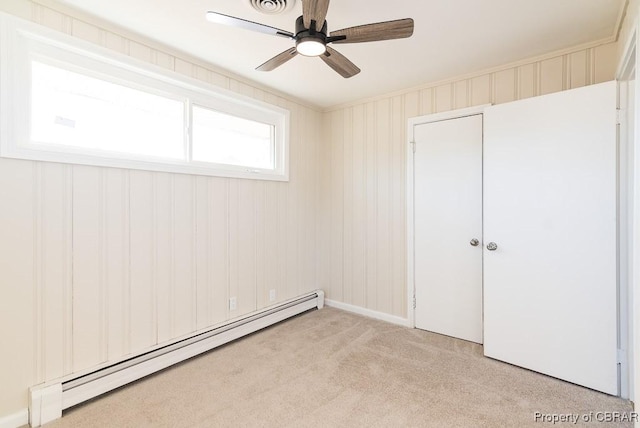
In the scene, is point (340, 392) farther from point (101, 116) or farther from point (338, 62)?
point (101, 116)

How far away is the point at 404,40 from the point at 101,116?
7.50ft

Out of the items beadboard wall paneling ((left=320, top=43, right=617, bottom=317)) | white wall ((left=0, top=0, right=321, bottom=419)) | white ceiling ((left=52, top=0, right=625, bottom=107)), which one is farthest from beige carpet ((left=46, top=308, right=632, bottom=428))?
white ceiling ((left=52, top=0, right=625, bottom=107))

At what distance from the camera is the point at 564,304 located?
7.27 ft

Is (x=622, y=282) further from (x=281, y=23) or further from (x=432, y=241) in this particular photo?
(x=281, y=23)

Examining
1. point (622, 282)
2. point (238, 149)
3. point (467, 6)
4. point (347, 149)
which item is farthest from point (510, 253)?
point (238, 149)

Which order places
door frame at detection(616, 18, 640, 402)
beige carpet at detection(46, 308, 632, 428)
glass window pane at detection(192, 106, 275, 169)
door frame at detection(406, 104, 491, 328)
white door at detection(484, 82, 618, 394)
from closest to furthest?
1. beige carpet at detection(46, 308, 632, 428)
2. door frame at detection(616, 18, 640, 402)
3. white door at detection(484, 82, 618, 394)
4. glass window pane at detection(192, 106, 275, 169)
5. door frame at detection(406, 104, 491, 328)

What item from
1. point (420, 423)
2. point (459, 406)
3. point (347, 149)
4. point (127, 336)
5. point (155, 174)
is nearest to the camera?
point (420, 423)

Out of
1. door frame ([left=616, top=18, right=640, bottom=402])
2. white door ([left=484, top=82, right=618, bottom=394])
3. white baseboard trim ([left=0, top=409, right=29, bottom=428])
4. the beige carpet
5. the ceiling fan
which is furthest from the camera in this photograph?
white door ([left=484, top=82, right=618, bottom=394])

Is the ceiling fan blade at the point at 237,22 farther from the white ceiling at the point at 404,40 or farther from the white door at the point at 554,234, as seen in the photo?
the white door at the point at 554,234

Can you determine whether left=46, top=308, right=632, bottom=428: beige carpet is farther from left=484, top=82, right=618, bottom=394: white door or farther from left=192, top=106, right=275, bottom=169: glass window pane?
left=192, top=106, right=275, bottom=169: glass window pane

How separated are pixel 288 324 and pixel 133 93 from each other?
258 cm

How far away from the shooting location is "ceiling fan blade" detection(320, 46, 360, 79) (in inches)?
70.0

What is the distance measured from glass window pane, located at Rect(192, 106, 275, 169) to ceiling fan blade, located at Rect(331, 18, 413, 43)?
1628 mm

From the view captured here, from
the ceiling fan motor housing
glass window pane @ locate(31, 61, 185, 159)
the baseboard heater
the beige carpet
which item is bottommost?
the beige carpet
